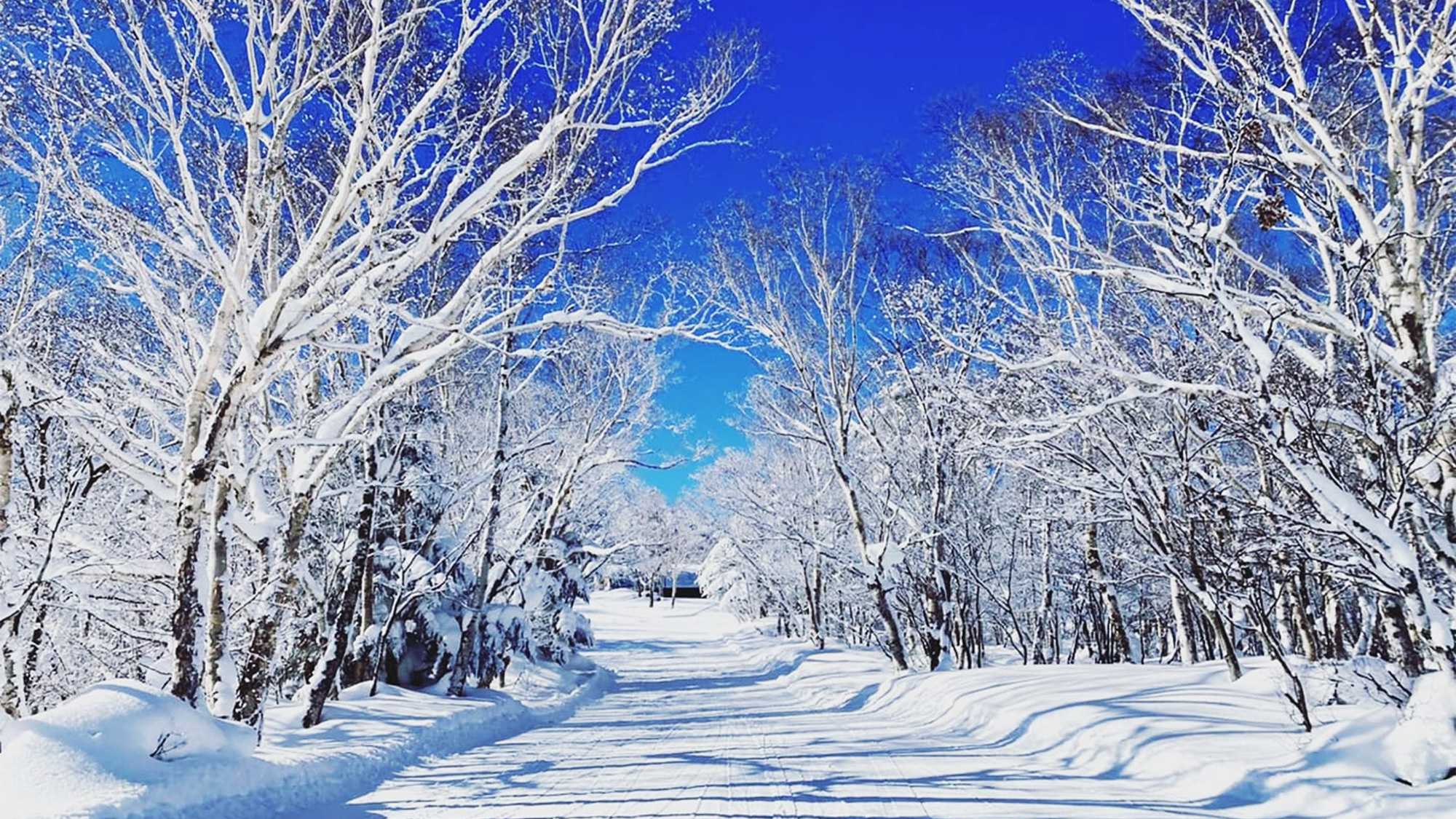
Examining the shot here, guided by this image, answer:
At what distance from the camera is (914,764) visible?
22.7 ft

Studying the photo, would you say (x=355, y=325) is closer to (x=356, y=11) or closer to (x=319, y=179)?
(x=319, y=179)

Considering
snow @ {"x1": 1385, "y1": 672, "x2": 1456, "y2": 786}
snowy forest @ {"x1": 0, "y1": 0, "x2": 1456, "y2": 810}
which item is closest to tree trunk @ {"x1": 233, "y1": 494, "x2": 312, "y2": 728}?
snowy forest @ {"x1": 0, "y1": 0, "x2": 1456, "y2": 810}

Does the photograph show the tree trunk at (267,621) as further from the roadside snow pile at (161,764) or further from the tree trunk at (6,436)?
the tree trunk at (6,436)

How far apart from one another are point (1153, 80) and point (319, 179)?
8.97 meters

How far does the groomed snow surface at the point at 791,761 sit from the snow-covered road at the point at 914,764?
0.03 m

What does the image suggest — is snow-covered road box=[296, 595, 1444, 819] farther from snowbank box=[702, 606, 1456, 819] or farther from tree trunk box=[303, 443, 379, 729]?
tree trunk box=[303, 443, 379, 729]

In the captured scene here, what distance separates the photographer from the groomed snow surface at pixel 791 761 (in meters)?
4.95

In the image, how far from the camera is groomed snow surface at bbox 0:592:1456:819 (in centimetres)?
495

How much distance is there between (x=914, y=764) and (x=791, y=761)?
43.6 inches

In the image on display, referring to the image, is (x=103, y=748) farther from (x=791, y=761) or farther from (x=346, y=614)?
(x=346, y=614)

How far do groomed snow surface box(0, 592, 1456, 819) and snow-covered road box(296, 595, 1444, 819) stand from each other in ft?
0.09

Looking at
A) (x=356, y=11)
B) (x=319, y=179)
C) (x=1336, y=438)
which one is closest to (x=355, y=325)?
(x=319, y=179)

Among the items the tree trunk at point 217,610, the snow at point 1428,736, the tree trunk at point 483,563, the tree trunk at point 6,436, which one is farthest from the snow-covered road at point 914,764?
the tree trunk at point 6,436

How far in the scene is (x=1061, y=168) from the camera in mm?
10820
